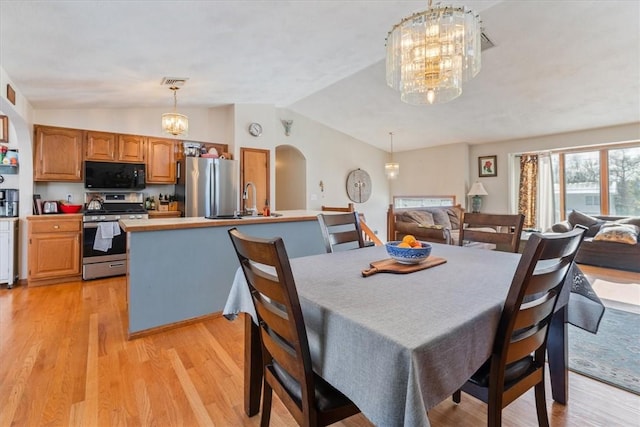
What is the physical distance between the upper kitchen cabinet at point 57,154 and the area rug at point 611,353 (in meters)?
5.77

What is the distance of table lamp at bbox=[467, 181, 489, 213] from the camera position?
21.8 ft

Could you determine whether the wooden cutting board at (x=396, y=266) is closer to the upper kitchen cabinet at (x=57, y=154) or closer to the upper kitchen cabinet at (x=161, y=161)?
the upper kitchen cabinet at (x=161, y=161)

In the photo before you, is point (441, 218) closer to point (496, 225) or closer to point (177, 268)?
point (496, 225)

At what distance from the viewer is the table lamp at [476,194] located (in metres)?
6.64

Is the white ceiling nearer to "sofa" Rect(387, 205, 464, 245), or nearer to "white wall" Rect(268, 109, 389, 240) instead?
"white wall" Rect(268, 109, 389, 240)

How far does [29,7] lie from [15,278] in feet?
11.5

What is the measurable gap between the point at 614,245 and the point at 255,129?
19.0 ft

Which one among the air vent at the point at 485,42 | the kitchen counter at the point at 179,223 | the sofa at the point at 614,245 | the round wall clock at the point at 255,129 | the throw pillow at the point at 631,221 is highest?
the air vent at the point at 485,42

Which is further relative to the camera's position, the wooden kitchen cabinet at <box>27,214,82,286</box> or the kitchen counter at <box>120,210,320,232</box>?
the wooden kitchen cabinet at <box>27,214,82,286</box>

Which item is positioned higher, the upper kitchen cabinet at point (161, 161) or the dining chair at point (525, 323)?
the upper kitchen cabinet at point (161, 161)

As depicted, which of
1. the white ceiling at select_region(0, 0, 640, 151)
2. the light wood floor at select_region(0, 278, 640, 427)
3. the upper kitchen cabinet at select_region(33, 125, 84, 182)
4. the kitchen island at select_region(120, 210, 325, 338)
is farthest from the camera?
the upper kitchen cabinet at select_region(33, 125, 84, 182)

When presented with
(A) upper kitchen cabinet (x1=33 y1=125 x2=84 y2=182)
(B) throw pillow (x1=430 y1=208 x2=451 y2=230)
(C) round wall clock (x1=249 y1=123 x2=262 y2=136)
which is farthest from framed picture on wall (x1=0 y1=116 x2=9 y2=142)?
(B) throw pillow (x1=430 y1=208 x2=451 y2=230)

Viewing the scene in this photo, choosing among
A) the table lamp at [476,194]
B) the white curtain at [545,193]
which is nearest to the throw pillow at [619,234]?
the white curtain at [545,193]

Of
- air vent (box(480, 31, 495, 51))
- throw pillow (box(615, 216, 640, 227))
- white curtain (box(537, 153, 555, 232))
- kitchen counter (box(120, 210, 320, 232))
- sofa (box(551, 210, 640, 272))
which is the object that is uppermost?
air vent (box(480, 31, 495, 51))
